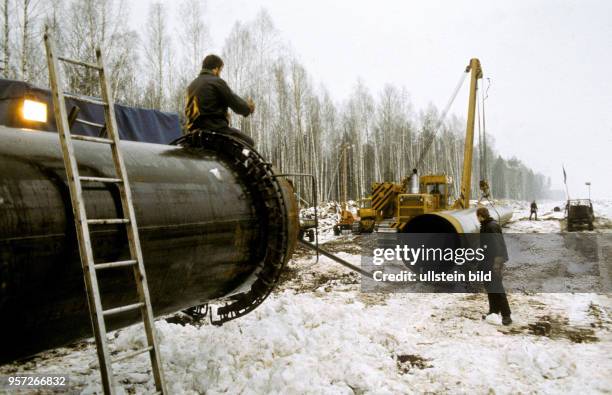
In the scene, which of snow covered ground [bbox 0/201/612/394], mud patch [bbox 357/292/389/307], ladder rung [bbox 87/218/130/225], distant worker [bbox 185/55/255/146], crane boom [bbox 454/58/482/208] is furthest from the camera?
crane boom [bbox 454/58/482/208]

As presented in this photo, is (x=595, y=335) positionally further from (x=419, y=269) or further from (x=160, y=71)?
(x=160, y=71)

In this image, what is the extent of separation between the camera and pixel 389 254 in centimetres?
1236

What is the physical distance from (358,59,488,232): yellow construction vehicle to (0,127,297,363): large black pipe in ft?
31.6

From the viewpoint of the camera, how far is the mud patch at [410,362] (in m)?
4.62

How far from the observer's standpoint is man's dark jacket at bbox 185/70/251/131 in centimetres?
420

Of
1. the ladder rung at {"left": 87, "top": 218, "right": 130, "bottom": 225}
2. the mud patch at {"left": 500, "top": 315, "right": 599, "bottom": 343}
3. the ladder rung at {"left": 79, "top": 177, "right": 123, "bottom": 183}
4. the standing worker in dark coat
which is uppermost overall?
the ladder rung at {"left": 79, "top": 177, "right": 123, "bottom": 183}

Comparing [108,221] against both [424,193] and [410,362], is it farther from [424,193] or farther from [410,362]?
[424,193]

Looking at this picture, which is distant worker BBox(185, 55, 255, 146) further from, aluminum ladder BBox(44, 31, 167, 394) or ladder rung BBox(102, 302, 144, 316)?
ladder rung BBox(102, 302, 144, 316)

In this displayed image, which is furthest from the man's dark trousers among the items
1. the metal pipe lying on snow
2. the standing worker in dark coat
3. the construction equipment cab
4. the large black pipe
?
the construction equipment cab

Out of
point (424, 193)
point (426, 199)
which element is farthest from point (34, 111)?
point (424, 193)

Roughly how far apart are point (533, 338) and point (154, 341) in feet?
16.4

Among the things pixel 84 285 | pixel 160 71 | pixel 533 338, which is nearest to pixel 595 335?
pixel 533 338

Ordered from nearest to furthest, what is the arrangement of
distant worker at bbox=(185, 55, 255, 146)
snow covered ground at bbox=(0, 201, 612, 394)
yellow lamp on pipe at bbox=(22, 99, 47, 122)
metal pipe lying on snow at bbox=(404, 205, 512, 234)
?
snow covered ground at bbox=(0, 201, 612, 394) < distant worker at bbox=(185, 55, 255, 146) < yellow lamp on pipe at bbox=(22, 99, 47, 122) < metal pipe lying on snow at bbox=(404, 205, 512, 234)

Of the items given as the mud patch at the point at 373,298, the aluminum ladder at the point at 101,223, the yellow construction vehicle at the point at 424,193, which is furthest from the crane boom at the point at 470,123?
the aluminum ladder at the point at 101,223
